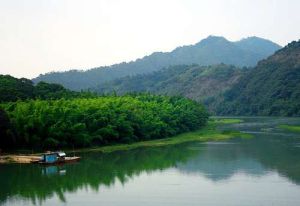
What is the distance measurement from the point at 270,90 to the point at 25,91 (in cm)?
6804

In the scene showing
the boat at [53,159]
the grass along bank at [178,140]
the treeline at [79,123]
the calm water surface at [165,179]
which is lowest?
the calm water surface at [165,179]

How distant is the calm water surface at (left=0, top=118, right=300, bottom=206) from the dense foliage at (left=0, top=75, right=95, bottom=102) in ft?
51.3

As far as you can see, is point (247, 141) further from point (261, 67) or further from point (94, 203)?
point (261, 67)

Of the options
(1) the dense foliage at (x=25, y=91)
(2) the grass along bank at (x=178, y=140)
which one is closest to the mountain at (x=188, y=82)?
(1) the dense foliage at (x=25, y=91)

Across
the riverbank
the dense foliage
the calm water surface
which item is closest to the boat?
the calm water surface

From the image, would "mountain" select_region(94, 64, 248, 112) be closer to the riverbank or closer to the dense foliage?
the dense foliage

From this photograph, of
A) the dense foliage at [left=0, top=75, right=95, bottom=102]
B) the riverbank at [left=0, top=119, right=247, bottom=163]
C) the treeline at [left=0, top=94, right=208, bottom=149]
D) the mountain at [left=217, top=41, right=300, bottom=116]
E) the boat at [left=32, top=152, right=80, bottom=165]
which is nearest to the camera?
the boat at [left=32, top=152, right=80, bottom=165]

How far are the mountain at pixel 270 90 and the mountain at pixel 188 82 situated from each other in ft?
32.0

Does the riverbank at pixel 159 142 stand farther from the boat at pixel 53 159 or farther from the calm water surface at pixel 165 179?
the calm water surface at pixel 165 179

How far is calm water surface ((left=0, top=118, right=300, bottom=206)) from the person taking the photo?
24.7 metres

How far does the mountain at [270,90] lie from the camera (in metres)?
104

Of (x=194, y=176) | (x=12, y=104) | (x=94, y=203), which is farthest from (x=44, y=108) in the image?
(x=94, y=203)

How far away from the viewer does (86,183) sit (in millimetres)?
29094

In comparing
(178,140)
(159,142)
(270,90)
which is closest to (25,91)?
(159,142)
